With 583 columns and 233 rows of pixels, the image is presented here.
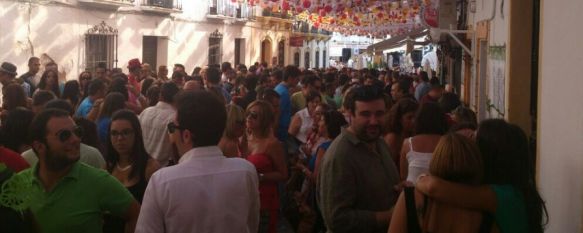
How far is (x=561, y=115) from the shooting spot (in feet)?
15.6

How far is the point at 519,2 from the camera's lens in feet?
23.7

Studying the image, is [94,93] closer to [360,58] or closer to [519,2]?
[519,2]

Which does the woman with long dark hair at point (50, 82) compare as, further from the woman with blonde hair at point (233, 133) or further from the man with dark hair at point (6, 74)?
the woman with blonde hair at point (233, 133)

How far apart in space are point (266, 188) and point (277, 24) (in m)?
35.8

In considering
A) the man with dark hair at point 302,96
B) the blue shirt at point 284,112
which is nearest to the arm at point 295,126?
the blue shirt at point 284,112

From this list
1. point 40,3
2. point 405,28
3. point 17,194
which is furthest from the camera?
point 405,28

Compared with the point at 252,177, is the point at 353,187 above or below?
below

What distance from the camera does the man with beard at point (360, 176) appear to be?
3910 mm

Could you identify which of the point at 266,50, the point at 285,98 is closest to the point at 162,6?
the point at 285,98

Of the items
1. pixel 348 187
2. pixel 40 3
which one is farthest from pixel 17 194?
pixel 40 3

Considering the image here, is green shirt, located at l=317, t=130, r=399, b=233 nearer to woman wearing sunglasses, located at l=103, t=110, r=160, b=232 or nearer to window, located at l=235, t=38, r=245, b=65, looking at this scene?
woman wearing sunglasses, located at l=103, t=110, r=160, b=232

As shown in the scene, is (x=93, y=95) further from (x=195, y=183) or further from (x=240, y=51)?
(x=240, y=51)

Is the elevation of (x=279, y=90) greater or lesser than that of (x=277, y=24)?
lesser

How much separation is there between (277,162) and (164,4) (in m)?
19.7
